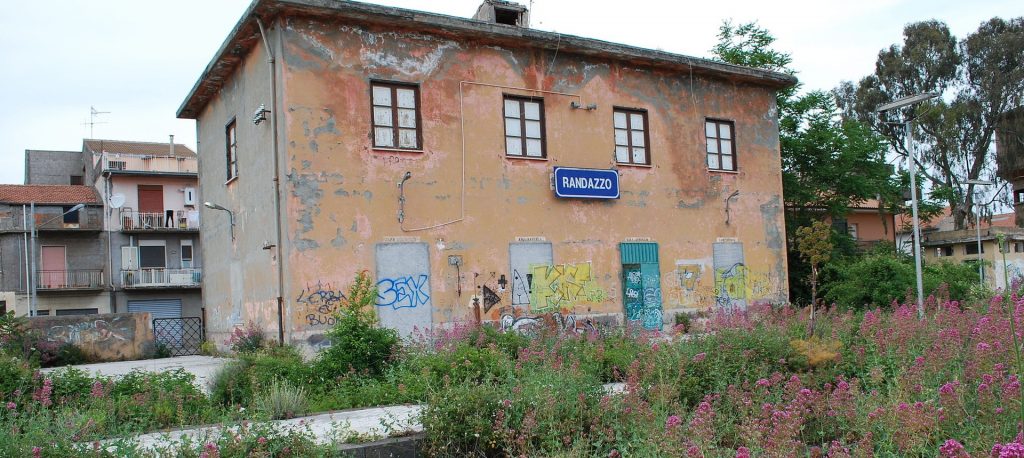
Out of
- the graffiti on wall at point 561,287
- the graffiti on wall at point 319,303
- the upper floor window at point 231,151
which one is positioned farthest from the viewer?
the upper floor window at point 231,151

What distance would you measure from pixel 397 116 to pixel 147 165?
31.8 metres

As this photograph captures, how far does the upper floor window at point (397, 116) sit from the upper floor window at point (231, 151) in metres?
4.29

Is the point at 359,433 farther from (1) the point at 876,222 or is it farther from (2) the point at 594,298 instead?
(1) the point at 876,222

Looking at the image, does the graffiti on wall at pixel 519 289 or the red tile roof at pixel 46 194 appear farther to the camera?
the red tile roof at pixel 46 194

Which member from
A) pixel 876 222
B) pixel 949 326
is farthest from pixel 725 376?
pixel 876 222

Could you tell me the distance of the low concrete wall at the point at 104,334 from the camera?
19203 millimetres

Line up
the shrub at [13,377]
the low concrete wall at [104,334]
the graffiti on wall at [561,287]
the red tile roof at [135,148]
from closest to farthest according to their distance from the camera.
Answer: the shrub at [13,377] → the graffiti on wall at [561,287] → the low concrete wall at [104,334] → the red tile roof at [135,148]

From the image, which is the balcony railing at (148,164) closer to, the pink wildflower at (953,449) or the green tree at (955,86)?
the green tree at (955,86)

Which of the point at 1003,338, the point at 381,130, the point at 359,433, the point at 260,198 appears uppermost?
the point at 381,130

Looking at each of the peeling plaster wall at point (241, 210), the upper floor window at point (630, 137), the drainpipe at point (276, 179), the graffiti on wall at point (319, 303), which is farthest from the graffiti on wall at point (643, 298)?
the drainpipe at point (276, 179)

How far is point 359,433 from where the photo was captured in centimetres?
771

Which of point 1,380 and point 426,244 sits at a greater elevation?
point 426,244

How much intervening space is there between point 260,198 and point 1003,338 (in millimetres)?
13823

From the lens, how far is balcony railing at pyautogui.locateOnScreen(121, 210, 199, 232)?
142 feet
